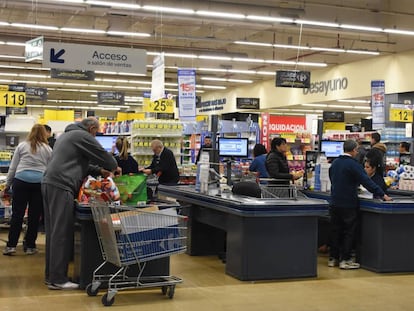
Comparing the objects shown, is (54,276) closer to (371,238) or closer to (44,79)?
(371,238)

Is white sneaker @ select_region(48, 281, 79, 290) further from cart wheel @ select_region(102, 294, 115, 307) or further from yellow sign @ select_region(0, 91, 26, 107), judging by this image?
yellow sign @ select_region(0, 91, 26, 107)

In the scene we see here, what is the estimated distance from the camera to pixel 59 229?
5.87m

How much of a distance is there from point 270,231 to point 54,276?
217cm

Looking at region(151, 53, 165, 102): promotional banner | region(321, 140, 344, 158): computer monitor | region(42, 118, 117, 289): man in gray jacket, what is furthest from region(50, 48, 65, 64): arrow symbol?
region(42, 118, 117, 289): man in gray jacket

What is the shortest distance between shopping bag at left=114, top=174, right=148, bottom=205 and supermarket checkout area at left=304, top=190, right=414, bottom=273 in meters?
2.73

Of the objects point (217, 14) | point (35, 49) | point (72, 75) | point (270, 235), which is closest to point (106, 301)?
point (270, 235)

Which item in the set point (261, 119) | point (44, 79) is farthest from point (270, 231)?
point (44, 79)

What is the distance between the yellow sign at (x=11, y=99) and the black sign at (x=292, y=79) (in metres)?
10.1

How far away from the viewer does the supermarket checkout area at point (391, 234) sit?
6949mm

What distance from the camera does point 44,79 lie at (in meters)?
30.2

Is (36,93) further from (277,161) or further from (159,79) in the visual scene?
(277,161)

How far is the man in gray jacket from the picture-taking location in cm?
586

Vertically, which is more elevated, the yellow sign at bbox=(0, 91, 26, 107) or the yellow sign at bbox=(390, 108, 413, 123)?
the yellow sign at bbox=(0, 91, 26, 107)

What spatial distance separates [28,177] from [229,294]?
2985 mm
